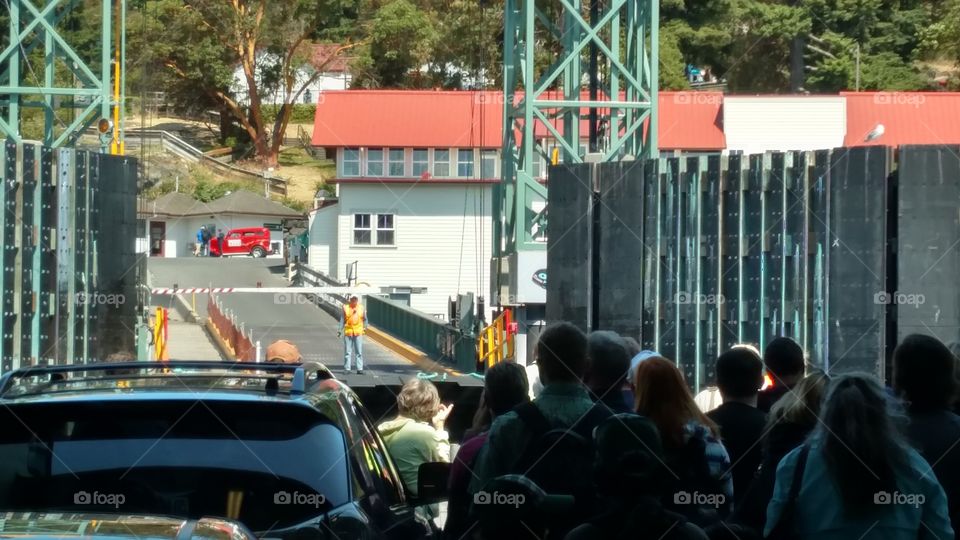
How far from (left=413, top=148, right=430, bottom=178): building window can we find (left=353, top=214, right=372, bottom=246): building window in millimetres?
2607

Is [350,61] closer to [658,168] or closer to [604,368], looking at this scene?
[658,168]

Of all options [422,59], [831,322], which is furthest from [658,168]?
[422,59]

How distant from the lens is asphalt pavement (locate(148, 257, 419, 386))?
3168cm

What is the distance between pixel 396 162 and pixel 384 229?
260cm

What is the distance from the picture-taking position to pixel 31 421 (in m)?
4.37

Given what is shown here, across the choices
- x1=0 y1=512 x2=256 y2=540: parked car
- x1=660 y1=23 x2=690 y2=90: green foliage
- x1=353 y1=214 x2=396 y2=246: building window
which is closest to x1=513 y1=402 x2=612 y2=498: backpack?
x1=0 y1=512 x2=256 y2=540: parked car

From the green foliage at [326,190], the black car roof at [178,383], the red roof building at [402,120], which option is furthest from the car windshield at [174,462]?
the green foliage at [326,190]

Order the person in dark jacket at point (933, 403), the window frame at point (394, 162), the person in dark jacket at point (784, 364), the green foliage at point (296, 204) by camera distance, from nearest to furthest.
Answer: the person in dark jacket at point (933, 403) → the person in dark jacket at point (784, 364) → the window frame at point (394, 162) → the green foliage at point (296, 204)

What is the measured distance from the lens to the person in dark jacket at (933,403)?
16.8ft

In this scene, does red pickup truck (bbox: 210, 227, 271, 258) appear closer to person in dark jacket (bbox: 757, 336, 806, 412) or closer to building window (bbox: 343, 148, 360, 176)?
building window (bbox: 343, 148, 360, 176)

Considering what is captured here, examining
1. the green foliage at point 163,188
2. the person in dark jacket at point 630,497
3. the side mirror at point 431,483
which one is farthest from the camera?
the green foliage at point 163,188

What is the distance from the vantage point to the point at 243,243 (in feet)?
214

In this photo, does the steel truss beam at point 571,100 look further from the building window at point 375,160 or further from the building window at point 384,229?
the building window at point 384,229

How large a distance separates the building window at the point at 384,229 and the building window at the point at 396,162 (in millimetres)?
1690
